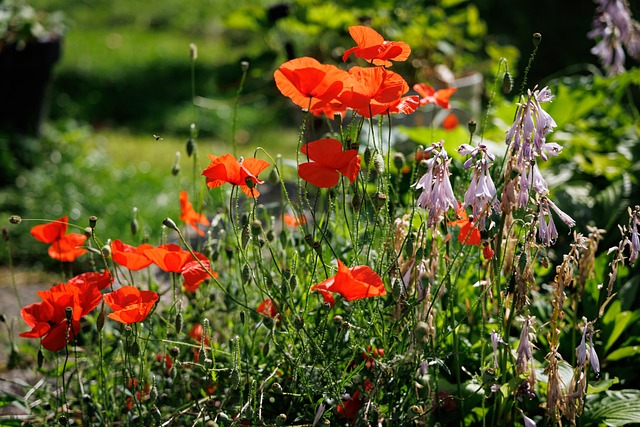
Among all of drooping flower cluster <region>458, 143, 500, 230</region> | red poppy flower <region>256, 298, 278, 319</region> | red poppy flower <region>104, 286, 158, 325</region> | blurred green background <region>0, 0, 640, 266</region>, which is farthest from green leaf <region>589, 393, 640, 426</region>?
red poppy flower <region>104, 286, 158, 325</region>

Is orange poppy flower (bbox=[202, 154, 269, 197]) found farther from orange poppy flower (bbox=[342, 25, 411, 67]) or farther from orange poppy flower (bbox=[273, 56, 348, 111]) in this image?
orange poppy flower (bbox=[342, 25, 411, 67])

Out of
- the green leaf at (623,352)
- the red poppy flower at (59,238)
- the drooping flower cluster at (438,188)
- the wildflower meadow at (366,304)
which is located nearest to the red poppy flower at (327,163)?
the wildflower meadow at (366,304)

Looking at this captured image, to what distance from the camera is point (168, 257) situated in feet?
5.14

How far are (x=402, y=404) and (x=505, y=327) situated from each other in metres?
0.26

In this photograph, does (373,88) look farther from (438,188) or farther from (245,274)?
(245,274)

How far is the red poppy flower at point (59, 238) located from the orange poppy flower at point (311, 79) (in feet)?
2.22

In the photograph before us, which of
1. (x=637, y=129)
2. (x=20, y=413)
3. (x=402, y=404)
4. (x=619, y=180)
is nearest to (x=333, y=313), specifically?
(x=402, y=404)

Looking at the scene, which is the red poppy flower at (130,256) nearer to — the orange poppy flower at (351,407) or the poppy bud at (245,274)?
the poppy bud at (245,274)

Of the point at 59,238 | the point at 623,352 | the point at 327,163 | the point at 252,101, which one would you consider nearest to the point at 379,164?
the point at 327,163

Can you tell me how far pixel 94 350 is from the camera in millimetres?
2162

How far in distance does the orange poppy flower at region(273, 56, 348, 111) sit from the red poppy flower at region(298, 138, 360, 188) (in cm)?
8

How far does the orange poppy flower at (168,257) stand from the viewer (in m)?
1.55

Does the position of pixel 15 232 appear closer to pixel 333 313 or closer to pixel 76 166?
pixel 76 166

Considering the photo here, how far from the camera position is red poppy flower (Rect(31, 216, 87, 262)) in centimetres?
185
